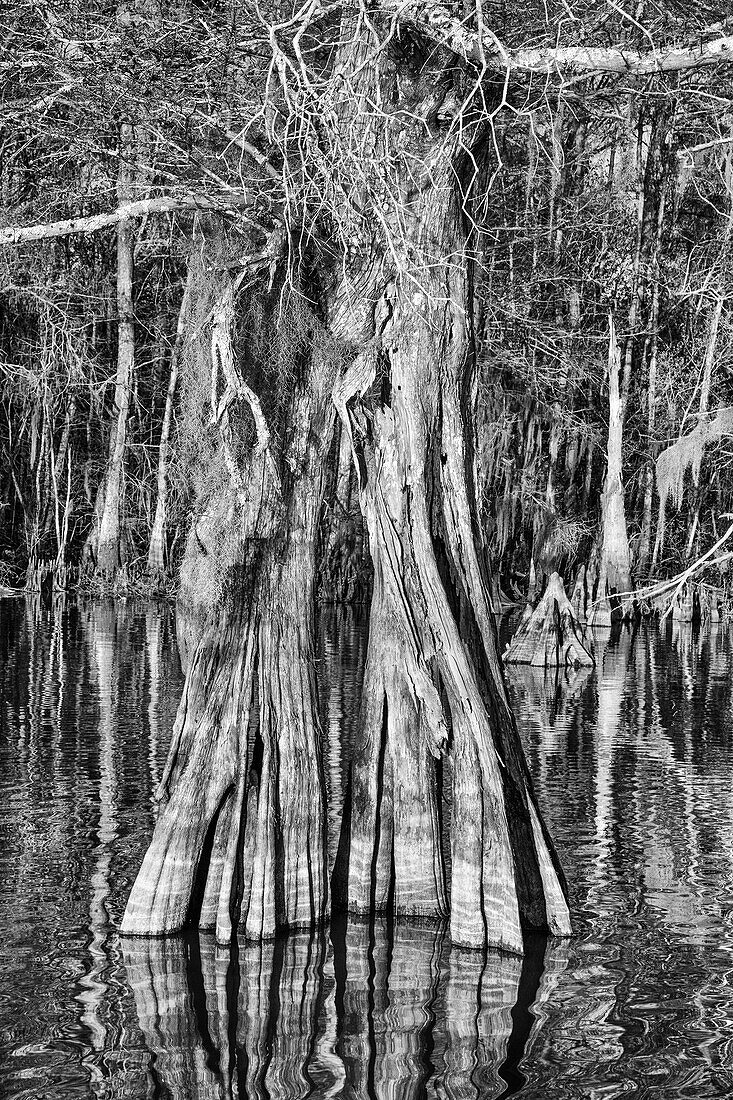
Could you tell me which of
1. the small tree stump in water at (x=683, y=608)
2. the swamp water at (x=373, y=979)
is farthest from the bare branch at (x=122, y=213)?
the small tree stump in water at (x=683, y=608)

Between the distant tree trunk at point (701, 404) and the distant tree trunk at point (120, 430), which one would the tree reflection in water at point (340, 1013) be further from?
the distant tree trunk at point (120, 430)

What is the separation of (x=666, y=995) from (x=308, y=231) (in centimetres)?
415

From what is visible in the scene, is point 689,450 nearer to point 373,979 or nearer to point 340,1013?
point 373,979

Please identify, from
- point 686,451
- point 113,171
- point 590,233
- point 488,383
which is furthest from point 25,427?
point 113,171

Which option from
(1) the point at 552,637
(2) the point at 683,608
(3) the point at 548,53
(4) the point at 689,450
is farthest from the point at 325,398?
(2) the point at 683,608

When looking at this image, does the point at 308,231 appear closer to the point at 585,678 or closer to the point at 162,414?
the point at 585,678

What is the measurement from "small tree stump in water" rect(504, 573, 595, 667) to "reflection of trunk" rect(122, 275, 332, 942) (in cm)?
1213

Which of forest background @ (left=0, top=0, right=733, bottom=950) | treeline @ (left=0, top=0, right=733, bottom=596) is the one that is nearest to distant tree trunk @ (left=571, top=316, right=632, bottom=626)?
treeline @ (left=0, top=0, right=733, bottom=596)

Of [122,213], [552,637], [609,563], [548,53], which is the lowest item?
[552,637]

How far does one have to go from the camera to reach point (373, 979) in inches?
249

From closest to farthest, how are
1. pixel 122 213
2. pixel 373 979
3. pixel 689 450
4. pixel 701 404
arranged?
pixel 373 979
pixel 122 213
pixel 689 450
pixel 701 404

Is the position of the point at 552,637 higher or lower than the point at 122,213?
lower

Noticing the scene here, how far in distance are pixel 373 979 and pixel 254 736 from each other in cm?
135

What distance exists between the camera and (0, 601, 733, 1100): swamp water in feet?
17.3
